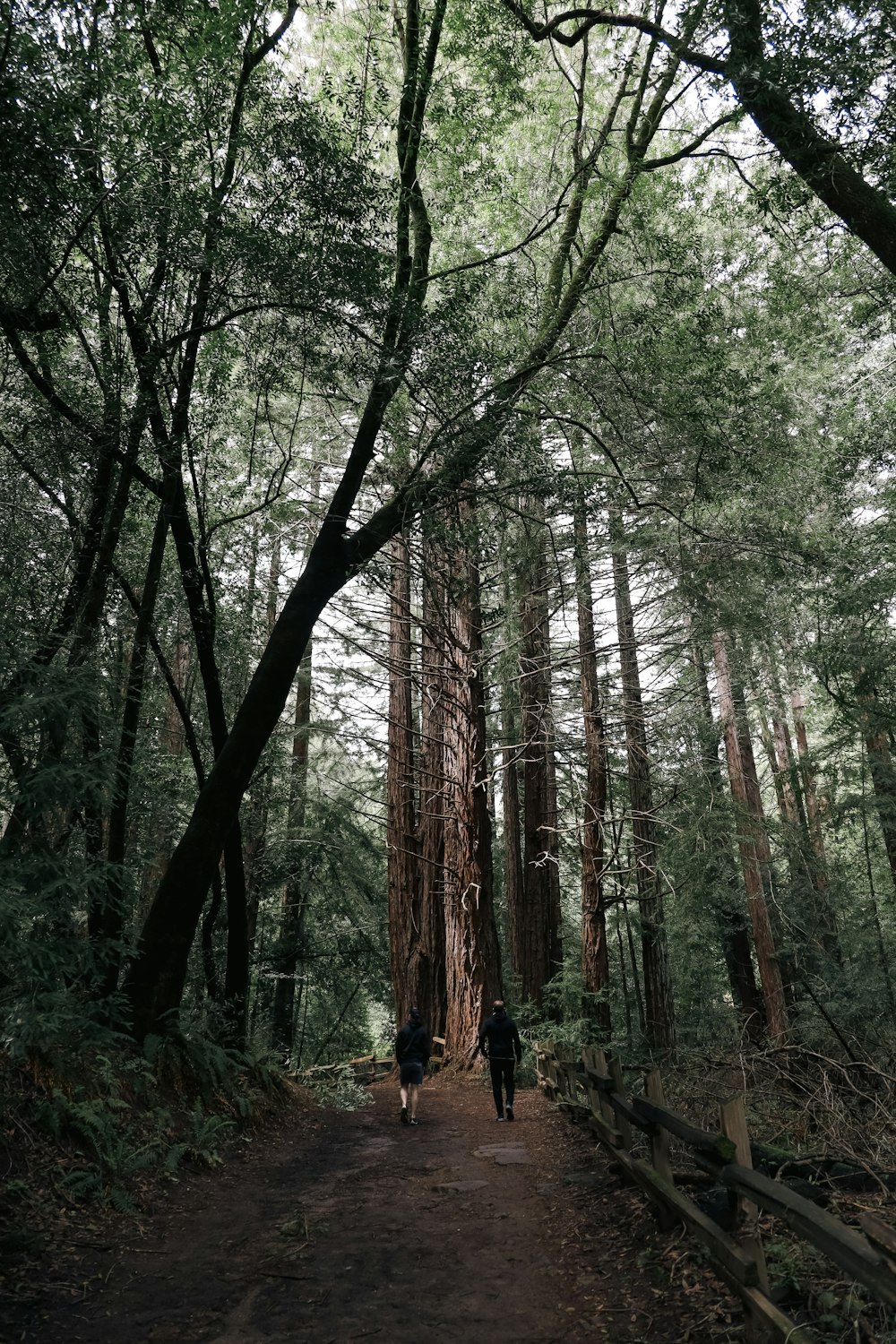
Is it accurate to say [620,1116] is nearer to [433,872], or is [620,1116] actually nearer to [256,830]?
[433,872]

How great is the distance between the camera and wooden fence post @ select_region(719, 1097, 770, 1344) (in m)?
3.56

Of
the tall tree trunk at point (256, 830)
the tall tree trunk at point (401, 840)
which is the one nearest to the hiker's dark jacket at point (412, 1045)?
the tall tree trunk at point (401, 840)

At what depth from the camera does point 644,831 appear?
1606 centimetres

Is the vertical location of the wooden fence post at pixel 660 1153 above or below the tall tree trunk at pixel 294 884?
below

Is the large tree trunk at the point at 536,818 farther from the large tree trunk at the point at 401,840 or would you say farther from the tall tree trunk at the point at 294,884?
the tall tree trunk at the point at 294,884

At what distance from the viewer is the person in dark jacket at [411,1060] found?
405 inches

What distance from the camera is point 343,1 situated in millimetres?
11086

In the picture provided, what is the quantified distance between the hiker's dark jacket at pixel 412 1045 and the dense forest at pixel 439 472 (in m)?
1.71

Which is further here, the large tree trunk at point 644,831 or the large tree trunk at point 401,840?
the large tree trunk at point 401,840

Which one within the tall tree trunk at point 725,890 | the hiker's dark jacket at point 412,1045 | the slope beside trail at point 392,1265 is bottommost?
the slope beside trail at point 392,1265

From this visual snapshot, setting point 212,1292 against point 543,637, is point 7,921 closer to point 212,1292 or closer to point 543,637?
point 212,1292

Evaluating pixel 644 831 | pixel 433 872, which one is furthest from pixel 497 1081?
pixel 644 831

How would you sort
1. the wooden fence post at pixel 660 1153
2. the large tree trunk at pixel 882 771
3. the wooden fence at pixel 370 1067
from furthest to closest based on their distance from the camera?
the wooden fence at pixel 370 1067
the large tree trunk at pixel 882 771
the wooden fence post at pixel 660 1153

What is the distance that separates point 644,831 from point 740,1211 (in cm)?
1219
